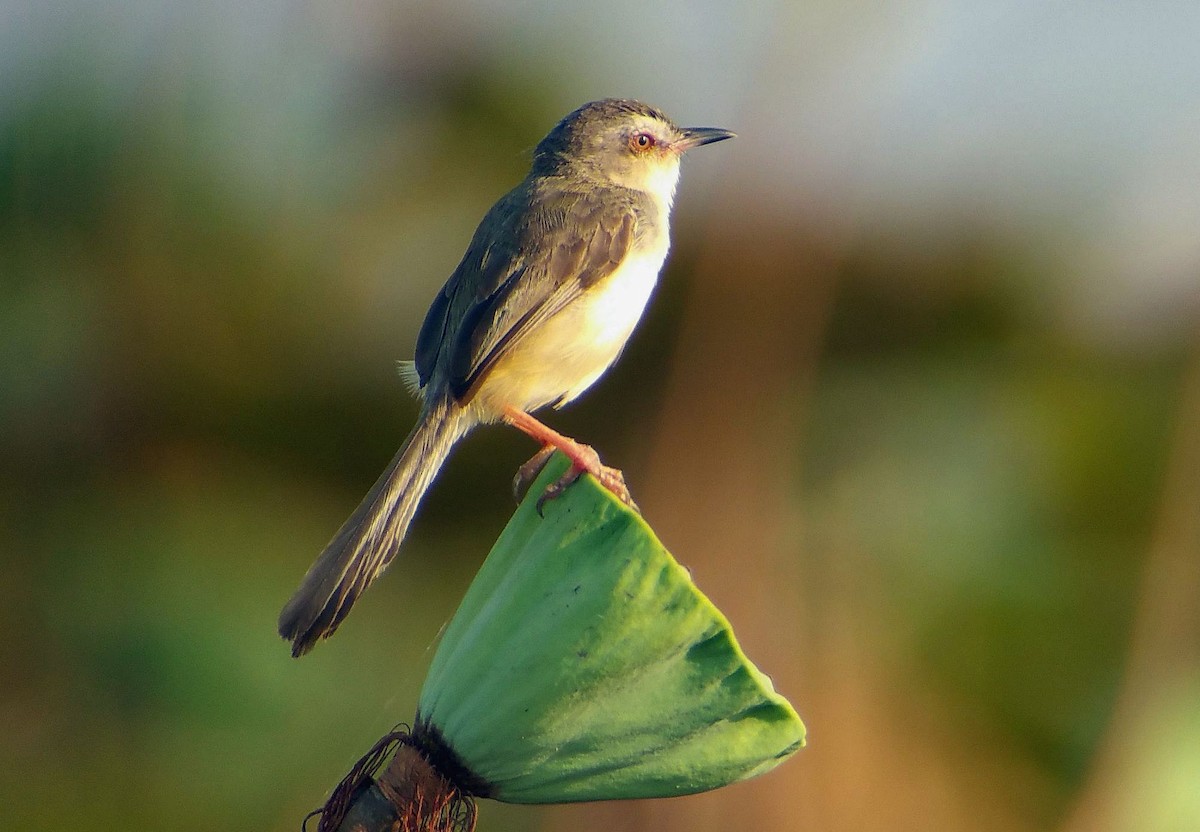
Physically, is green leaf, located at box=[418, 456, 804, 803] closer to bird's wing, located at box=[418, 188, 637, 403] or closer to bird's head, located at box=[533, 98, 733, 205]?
bird's wing, located at box=[418, 188, 637, 403]

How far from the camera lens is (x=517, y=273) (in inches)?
159

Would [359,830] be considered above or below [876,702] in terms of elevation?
above

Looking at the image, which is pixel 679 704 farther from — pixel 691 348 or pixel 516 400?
pixel 691 348

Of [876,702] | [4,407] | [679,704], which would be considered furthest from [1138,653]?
[4,407]

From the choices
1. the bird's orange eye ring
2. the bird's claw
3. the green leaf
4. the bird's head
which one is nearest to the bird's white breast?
the bird's claw

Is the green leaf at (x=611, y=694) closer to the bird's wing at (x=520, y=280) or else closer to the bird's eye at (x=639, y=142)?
the bird's wing at (x=520, y=280)

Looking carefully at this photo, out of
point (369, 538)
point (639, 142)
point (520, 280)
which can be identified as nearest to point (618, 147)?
point (639, 142)

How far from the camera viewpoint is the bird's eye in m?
5.15

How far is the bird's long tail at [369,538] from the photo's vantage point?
2502 millimetres

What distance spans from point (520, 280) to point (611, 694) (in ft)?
8.79

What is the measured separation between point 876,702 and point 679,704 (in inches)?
157

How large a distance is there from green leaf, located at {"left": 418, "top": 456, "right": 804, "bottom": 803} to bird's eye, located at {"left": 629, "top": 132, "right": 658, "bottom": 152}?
3.84 meters

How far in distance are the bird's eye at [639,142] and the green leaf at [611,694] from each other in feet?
12.6

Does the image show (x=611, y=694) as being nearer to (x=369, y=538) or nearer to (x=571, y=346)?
(x=369, y=538)
